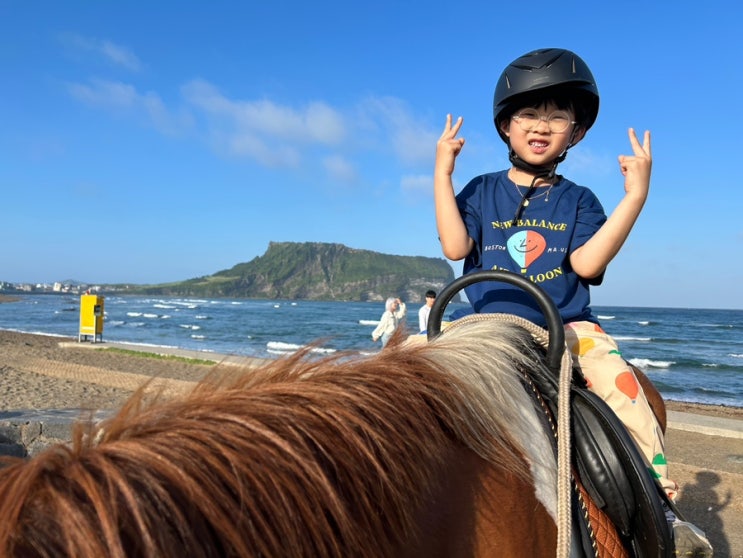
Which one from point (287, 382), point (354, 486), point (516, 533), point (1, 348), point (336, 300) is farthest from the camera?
point (336, 300)

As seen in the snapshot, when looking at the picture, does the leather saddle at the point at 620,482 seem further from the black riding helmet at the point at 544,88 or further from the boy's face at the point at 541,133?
the boy's face at the point at 541,133

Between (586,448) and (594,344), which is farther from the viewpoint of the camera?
(594,344)

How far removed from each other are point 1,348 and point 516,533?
70.7ft

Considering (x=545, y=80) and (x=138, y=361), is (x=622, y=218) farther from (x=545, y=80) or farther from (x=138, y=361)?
(x=138, y=361)

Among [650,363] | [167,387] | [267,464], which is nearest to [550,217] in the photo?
[167,387]

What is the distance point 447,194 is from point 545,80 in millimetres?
534

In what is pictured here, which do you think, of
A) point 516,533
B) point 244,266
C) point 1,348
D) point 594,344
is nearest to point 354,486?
point 516,533

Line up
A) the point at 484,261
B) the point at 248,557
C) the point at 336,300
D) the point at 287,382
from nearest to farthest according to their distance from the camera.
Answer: the point at 248,557
the point at 287,382
the point at 484,261
the point at 336,300

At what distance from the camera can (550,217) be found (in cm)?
210

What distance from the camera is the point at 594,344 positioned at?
1934mm

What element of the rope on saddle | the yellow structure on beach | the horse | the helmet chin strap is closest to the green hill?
the yellow structure on beach

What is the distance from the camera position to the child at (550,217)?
187 centimetres

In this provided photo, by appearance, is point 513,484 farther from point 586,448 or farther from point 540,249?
point 540,249

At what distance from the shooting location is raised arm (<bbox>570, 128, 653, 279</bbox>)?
183cm
